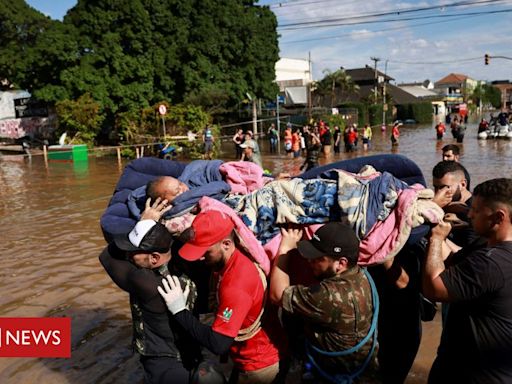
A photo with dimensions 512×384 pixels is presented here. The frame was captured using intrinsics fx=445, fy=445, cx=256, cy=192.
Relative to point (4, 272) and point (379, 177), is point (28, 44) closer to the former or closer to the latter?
point (4, 272)

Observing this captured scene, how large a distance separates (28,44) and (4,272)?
108ft

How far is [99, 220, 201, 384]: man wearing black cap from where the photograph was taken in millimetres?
2426

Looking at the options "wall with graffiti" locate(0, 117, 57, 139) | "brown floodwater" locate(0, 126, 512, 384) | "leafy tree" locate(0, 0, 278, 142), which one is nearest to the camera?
"brown floodwater" locate(0, 126, 512, 384)

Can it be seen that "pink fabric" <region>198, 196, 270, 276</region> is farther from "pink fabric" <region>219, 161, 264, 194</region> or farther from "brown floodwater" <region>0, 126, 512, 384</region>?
"brown floodwater" <region>0, 126, 512, 384</region>

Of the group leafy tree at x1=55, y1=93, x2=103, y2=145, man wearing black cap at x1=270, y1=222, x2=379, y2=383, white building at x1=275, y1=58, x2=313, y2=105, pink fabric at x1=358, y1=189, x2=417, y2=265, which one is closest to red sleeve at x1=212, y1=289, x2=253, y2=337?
man wearing black cap at x1=270, y1=222, x2=379, y2=383

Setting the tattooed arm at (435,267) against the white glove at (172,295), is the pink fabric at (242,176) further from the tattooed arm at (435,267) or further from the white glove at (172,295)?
the tattooed arm at (435,267)

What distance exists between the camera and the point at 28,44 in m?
33.8

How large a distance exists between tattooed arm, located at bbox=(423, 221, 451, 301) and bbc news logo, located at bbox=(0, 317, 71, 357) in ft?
11.9

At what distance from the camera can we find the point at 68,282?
6188 millimetres

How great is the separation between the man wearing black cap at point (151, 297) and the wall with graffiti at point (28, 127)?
2875 cm

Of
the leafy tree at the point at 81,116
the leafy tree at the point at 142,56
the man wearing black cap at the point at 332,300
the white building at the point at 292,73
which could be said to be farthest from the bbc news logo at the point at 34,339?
the white building at the point at 292,73

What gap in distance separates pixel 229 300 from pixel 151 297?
47 centimetres

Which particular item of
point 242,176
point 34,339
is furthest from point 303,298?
point 34,339

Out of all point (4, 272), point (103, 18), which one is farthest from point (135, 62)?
point (4, 272)
